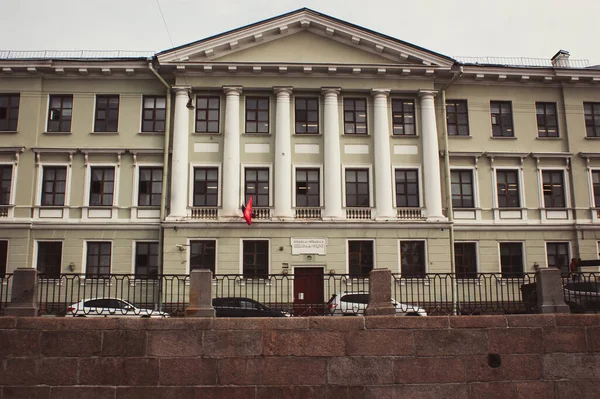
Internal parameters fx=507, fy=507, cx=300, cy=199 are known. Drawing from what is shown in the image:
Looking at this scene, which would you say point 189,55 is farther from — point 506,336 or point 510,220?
point 506,336

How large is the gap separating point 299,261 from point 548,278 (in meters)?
15.2

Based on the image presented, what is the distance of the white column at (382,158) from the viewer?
2586cm

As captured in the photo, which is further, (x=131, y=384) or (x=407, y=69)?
(x=407, y=69)

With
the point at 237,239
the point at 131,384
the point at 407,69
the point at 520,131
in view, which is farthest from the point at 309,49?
the point at 131,384

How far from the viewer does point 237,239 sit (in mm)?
25125

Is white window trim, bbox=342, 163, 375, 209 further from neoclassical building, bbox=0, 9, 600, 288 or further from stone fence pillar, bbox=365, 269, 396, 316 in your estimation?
stone fence pillar, bbox=365, 269, 396, 316

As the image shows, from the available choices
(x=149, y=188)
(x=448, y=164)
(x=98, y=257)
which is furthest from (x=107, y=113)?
(x=448, y=164)

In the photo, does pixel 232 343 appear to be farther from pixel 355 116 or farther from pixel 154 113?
pixel 154 113

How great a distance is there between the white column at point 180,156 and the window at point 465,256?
14.2m

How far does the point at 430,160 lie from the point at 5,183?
868 inches

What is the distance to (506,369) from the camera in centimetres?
1030

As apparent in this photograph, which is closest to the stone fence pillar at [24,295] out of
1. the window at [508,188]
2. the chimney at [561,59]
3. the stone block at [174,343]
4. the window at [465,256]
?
the stone block at [174,343]

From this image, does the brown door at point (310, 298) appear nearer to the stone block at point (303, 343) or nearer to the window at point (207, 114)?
the stone block at point (303, 343)

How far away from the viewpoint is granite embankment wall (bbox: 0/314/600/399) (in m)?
10.0
